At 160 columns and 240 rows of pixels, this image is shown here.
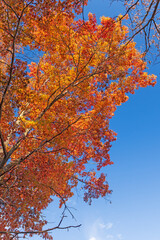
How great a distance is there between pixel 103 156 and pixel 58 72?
209 inches

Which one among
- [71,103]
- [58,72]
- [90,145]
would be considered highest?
[58,72]

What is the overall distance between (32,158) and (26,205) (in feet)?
6.16

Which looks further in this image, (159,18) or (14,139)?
(14,139)

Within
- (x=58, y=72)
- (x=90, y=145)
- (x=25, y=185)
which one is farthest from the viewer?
(x=90, y=145)

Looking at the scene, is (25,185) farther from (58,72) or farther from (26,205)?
(58,72)

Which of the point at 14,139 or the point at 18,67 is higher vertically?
the point at 14,139

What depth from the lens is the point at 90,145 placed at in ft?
29.9

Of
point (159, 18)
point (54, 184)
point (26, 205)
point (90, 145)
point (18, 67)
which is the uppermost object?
point (90, 145)

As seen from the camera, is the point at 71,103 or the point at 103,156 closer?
the point at 71,103

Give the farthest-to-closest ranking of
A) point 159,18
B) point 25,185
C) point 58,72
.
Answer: point 58,72
point 25,185
point 159,18

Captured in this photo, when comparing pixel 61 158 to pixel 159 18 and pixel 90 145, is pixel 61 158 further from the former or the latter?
pixel 159 18

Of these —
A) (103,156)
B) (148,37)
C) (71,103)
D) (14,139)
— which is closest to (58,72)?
(71,103)

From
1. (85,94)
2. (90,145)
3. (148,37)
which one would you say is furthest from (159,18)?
(90,145)

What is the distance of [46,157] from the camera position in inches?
265
